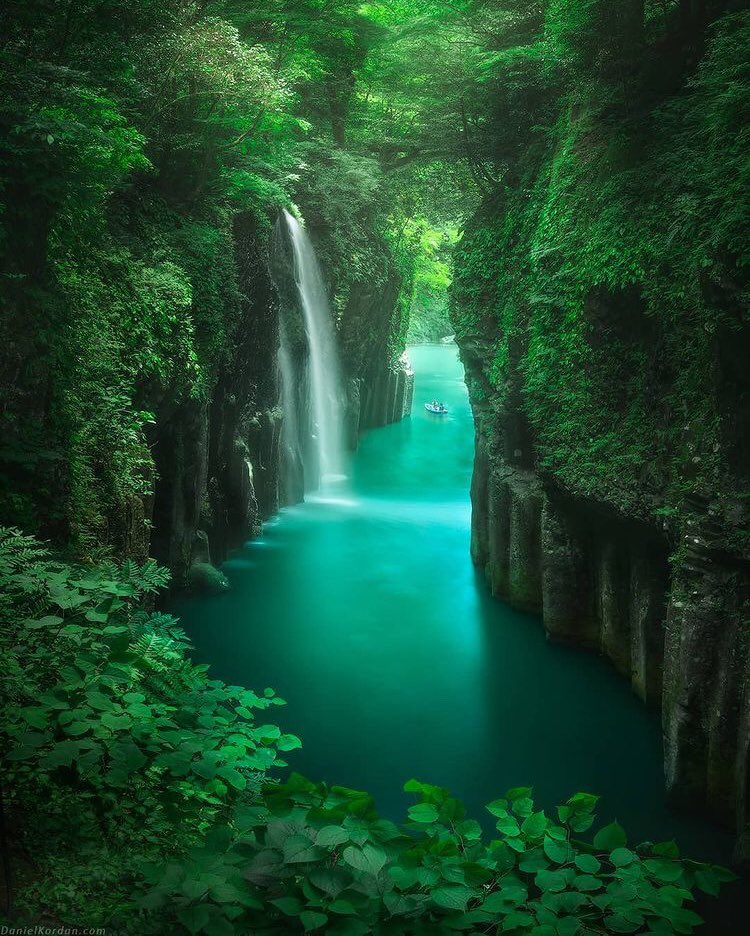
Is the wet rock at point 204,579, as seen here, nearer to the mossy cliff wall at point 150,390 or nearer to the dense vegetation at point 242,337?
the mossy cliff wall at point 150,390

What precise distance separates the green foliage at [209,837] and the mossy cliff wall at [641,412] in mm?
4723

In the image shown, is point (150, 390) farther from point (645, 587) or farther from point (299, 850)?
point (299, 850)

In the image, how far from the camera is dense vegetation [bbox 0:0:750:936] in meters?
3.40

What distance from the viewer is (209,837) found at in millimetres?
3348

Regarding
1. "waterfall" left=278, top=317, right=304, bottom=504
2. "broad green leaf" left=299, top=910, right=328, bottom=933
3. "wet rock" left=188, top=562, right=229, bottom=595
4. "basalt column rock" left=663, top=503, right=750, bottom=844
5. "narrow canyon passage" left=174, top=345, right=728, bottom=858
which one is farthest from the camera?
"waterfall" left=278, top=317, right=304, bottom=504

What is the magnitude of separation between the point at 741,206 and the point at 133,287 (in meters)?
7.82

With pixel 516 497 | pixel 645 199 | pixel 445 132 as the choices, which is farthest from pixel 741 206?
pixel 445 132

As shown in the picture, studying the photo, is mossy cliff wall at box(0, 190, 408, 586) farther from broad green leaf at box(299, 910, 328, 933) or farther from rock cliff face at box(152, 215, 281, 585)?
broad green leaf at box(299, 910, 328, 933)

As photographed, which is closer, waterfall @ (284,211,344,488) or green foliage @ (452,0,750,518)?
green foliage @ (452,0,750,518)

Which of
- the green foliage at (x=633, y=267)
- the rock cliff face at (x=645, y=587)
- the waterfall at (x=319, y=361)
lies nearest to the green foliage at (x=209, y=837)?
the rock cliff face at (x=645, y=587)

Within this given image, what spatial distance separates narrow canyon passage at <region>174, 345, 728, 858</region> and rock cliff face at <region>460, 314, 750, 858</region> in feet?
1.79

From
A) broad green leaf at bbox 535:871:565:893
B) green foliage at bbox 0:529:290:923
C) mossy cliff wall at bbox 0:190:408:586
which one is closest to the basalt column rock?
broad green leaf at bbox 535:871:565:893

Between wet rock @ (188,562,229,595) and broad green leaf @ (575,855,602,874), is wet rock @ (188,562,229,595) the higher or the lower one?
the lower one

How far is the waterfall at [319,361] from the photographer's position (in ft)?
72.1
